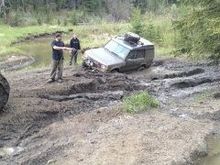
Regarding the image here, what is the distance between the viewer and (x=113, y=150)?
13.8 m

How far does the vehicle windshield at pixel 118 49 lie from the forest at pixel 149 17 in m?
2.33

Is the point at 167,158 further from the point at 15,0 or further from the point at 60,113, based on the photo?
the point at 15,0

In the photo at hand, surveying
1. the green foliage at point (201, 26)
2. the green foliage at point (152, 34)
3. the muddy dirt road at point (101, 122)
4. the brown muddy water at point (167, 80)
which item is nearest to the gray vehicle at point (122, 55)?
the brown muddy water at point (167, 80)

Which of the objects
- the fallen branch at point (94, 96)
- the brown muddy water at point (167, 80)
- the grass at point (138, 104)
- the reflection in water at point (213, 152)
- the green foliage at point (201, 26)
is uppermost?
the green foliage at point (201, 26)

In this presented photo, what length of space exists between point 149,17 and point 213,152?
41642 mm

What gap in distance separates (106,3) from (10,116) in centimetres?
6907

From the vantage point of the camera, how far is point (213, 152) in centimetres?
1476

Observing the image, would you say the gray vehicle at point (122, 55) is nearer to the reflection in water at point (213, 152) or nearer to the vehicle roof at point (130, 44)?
the vehicle roof at point (130, 44)

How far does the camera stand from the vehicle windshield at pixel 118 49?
2483cm

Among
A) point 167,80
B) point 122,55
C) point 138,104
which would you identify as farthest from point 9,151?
point 122,55

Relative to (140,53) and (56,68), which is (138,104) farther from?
(140,53)

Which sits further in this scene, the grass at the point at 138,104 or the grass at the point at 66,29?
the grass at the point at 66,29

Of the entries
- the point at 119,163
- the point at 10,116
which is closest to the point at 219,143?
the point at 119,163

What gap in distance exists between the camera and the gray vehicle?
23.9 m
